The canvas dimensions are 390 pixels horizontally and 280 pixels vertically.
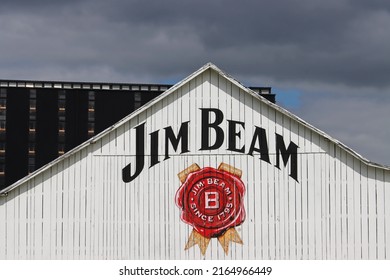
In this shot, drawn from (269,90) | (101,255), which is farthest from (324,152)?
(269,90)

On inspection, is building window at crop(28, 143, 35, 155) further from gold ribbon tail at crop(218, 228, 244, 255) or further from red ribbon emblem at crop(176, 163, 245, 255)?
gold ribbon tail at crop(218, 228, 244, 255)

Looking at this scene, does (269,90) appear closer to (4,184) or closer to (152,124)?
(4,184)

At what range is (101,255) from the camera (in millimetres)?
23547

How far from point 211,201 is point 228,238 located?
1.41 meters

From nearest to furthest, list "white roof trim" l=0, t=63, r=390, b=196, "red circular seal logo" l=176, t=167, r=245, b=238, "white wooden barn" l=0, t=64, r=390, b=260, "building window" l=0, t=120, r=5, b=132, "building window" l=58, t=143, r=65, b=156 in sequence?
"white roof trim" l=0, t=63, r=390, b=196 < "white wooden barn" l=0, t=64, r=390, b=260 < "red circular seal logo" l=176, t=167, r=245, b=238 < "building window" l=58, t=143, r=65, b=156 < "building window" l=0, t=120, r=5, b=132

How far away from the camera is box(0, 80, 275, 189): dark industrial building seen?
118500 mm

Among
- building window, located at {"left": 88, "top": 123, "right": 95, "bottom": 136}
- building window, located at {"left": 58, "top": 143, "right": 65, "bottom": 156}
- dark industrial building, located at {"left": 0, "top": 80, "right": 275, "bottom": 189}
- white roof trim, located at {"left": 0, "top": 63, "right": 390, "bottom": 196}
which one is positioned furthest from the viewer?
building window, located at {"left": 88, "top": 123, "right": 95, "bottom": 136}

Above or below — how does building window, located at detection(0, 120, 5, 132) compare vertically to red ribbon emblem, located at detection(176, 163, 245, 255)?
above

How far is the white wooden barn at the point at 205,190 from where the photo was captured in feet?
76.2

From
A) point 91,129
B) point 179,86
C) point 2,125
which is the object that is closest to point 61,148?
point 91,129

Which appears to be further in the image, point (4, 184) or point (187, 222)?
point (4, 184)

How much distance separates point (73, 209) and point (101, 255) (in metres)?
1.87

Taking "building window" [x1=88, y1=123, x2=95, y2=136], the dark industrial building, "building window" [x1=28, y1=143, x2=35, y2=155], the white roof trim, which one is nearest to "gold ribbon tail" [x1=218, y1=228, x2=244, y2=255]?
the white roof trim

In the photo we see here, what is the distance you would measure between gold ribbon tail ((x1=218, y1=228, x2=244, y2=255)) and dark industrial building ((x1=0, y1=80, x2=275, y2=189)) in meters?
96.0
